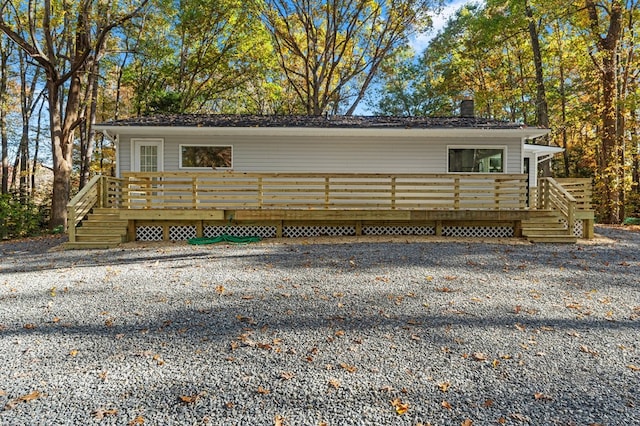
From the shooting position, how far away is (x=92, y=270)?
6141 millimetres

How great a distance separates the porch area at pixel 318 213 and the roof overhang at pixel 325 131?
1.19m

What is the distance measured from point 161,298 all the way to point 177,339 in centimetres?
133

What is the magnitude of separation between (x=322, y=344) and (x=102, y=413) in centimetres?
167

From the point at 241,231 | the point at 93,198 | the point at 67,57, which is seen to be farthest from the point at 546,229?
the point at 67,57

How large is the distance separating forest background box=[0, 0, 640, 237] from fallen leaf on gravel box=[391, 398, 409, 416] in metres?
12.0

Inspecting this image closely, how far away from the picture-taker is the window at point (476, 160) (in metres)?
10.5

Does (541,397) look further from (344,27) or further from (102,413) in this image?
Answer: (344,27)

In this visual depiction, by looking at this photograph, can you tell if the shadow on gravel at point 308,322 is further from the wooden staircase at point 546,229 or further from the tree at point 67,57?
the tree at point 67,57

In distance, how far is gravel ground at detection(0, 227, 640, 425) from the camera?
240 cm

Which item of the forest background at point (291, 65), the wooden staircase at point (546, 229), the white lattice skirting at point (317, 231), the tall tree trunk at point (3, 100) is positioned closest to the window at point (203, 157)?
the white lattice skirting at point (317, 231)

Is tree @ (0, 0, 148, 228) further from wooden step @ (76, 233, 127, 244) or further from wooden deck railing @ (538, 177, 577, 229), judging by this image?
wooden deck railing @ (538, 177, 577, 229)

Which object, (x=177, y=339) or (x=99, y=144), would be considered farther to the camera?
(x=99, y=144)

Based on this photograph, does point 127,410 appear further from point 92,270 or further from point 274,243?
point 274,243

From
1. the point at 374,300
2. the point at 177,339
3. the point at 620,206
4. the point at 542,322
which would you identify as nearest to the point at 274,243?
the point at 374,300
